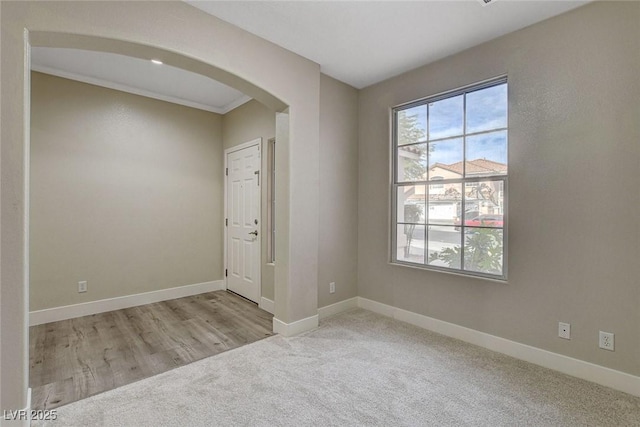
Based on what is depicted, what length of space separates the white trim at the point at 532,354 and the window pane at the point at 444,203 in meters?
1.05

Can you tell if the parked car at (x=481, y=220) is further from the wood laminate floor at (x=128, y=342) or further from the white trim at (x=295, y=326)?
the wood laminate floor at (x=128, y=342)

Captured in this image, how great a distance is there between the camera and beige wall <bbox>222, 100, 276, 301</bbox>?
3.79 m

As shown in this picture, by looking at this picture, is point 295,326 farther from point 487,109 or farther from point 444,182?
point 487,109

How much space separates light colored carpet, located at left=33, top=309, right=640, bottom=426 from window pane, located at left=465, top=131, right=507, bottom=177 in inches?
64.6

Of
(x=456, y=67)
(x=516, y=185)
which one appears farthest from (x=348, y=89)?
(x=516, y=185)

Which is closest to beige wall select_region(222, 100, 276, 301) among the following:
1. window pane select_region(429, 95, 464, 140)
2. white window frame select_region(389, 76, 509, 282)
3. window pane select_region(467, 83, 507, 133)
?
white window frame select_region(389, 76, 509, 282)

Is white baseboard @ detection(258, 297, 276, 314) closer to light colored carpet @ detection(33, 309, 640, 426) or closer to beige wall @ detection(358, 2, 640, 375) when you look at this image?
light colored carpet @ detection(33, 309, 640, 426)

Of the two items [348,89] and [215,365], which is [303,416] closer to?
[215,365]

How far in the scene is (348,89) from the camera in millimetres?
3715

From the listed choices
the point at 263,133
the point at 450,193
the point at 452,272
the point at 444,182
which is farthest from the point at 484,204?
the point at 263,133

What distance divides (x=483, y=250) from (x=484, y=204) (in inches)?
16.9

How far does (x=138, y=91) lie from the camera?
3.91 m

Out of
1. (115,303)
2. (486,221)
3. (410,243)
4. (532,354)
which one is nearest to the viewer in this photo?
(532,354)

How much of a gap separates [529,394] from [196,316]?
3.30 m
